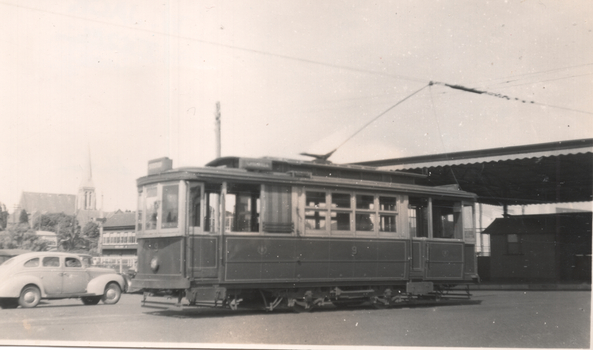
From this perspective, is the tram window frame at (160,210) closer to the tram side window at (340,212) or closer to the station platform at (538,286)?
the tram side window at (340,212)

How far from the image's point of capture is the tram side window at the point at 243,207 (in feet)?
36.4

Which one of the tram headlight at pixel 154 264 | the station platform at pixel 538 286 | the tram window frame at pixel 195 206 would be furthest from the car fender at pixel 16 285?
the station platform at pixel 538 286

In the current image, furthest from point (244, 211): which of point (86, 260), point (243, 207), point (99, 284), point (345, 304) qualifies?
point (86, 260)

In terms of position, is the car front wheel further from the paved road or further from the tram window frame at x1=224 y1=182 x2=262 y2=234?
the tram window frame at x1=224 y1=182 x2=262 y2=234

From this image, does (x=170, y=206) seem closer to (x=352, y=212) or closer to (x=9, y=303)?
(x=352, y=212)

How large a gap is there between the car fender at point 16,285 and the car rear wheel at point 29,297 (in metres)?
0.10

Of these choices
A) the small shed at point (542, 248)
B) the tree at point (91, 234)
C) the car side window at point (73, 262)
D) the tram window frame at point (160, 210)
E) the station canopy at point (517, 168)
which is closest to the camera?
the tram window frame at point (160, 210)

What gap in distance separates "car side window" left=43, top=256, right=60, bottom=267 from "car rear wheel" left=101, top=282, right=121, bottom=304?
1.39 m

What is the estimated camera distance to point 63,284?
13.7 m

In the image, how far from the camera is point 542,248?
25906 mm

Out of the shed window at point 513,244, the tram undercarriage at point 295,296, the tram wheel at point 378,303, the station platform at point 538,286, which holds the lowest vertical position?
the station platform at point 538,286

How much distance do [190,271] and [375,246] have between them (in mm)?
4240

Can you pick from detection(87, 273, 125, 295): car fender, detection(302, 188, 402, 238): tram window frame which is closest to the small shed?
detection(302, 188, 402, 238): tram window frame

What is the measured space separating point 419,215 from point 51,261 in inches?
349
